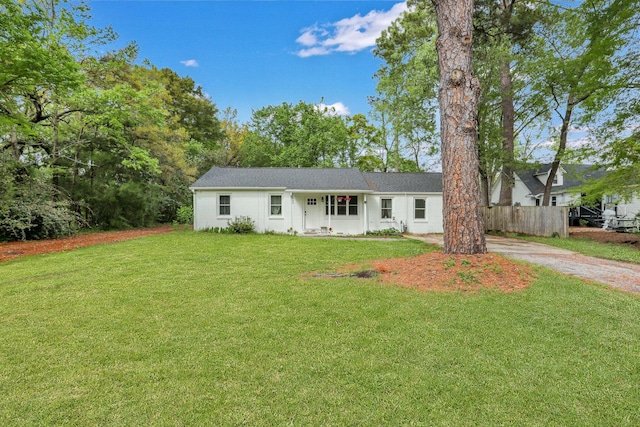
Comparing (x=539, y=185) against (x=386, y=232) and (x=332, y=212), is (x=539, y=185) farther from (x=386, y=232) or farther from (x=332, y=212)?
(x=332, y=212)

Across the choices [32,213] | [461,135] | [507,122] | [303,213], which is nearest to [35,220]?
[32,213]

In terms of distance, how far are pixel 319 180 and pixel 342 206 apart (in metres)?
1.92

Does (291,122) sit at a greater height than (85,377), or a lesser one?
greater

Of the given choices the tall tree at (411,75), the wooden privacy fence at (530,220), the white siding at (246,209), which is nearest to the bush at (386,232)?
the white siding at (246,209)

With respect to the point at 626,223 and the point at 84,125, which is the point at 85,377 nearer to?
the point at 84,125

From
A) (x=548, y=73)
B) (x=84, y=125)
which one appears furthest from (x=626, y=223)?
(x=84, y=125)

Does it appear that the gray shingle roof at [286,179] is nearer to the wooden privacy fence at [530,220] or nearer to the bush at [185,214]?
the bush at [185,214]

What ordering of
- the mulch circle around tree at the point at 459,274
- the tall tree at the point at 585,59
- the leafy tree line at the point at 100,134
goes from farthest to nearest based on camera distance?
the tall tree at the point at 585,59 < the leafy tree line at the point at 100,134 < the mulch circle around tree at the point at 459,274

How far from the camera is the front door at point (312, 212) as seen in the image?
1546 centimetres

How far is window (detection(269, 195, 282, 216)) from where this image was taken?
49.3 feet

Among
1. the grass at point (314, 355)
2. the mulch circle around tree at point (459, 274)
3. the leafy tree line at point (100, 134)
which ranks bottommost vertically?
the grass at point (314, 355)

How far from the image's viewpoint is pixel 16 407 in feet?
6.68

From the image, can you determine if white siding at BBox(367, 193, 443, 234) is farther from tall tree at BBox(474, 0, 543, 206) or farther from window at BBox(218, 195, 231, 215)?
window at BBox(218, 195, 231, 215)

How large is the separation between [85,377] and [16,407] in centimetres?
41
